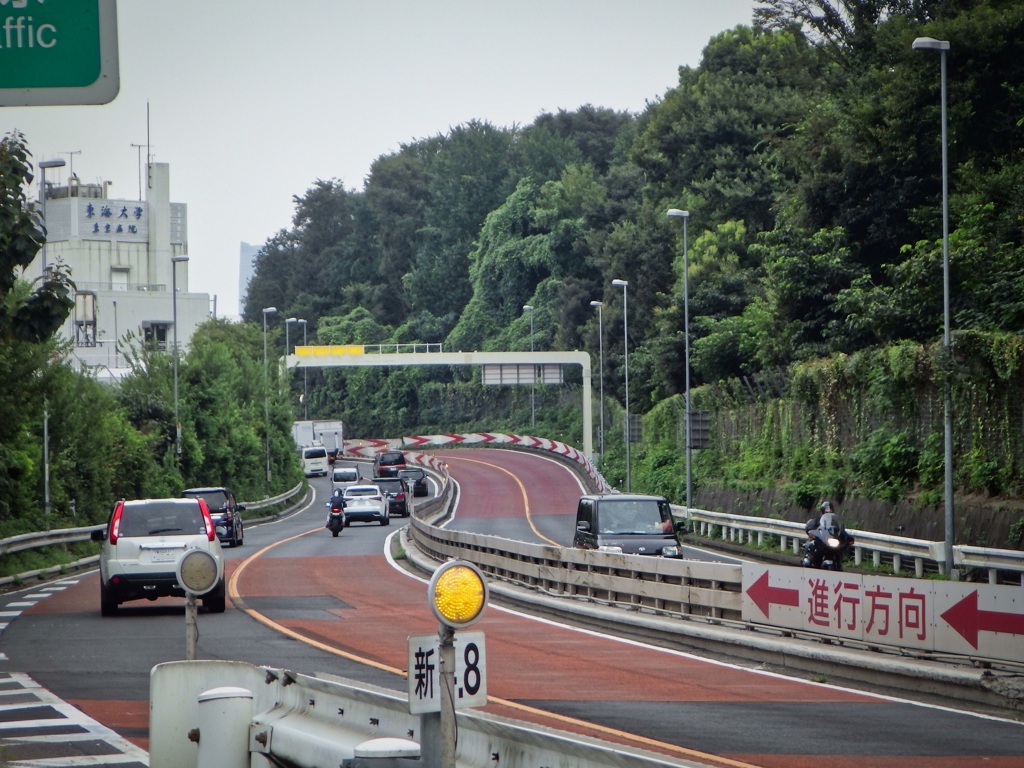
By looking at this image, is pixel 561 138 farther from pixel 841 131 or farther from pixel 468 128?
pixel 841 131

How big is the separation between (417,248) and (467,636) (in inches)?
5437

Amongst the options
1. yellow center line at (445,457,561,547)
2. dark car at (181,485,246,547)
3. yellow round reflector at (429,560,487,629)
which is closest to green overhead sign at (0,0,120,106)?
yellow round reflector at (429,560,487,629)

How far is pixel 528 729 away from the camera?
7.73 metres

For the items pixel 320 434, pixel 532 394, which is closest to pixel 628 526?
pixel 532 394

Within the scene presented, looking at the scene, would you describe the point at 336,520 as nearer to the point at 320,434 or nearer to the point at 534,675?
the point at 534,675

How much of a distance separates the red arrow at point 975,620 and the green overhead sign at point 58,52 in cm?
1098

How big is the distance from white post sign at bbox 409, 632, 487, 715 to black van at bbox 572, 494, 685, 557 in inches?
806

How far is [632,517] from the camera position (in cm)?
2853

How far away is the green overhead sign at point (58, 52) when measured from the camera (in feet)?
25.5

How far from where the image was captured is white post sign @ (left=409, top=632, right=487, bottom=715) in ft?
23.0

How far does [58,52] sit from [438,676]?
378 centimetres

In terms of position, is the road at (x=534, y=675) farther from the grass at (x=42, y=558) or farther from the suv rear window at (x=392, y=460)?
the suv rear window at (x=392, y=460)

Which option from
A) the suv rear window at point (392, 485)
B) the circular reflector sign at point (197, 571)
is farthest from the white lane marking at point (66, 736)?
the suv rear window at point (392, 485)

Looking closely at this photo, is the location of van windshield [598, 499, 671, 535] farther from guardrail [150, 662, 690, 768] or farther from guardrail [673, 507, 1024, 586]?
guardrail [150, 662, 690, 768]
